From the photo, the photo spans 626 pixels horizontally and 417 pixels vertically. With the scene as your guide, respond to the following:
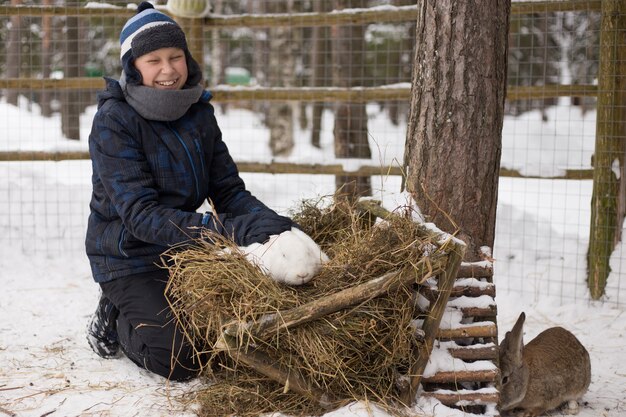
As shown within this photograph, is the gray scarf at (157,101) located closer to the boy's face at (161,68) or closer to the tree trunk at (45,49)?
the boy's face at (161,68)

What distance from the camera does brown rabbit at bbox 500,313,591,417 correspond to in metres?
3.44

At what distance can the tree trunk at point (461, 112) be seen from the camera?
3.42 meters

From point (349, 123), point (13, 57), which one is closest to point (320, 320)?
point (349, 123)

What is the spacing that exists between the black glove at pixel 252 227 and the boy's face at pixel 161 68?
2.68ft

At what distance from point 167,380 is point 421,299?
1222mm

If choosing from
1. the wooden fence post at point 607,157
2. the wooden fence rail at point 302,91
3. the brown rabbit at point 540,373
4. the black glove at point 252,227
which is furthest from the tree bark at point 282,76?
the black glove at point 252,227

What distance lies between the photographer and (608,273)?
17.6 ft

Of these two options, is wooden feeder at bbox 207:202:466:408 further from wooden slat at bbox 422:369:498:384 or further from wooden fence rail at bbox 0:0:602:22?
wooden fence rail at bbox 0:0:602:22

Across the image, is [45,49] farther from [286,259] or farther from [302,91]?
[286,259]

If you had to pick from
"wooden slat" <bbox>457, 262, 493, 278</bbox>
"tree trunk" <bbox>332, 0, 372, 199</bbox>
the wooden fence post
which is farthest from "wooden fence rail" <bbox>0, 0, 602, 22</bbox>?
"wooden slat" <bbox>457, 262, 493, 278</bbox>

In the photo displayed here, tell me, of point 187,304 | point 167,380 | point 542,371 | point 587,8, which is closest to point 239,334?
point 187,304

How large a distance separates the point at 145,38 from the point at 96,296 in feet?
7.82

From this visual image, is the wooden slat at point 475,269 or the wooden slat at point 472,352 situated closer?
the wooden slat at point 472,352

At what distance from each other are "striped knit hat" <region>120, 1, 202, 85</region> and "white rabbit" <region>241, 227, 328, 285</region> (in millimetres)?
1169
